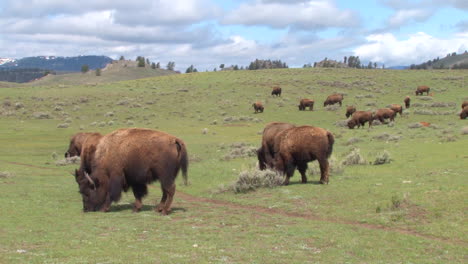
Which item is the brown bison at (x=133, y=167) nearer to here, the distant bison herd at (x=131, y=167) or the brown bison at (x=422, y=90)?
the distant bison herd at (x=131, y=167)

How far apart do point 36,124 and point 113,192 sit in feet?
116

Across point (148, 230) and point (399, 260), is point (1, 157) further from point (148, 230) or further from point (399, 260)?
→ point (399, 260)

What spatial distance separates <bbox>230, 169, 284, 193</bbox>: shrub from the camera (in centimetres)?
1664

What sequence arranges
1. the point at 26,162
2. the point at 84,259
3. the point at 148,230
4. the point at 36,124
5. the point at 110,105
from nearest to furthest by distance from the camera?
the point at 84,259 → the point at 148,230 → the point at 26,162 → the point at 36,124 → the point at 110,105

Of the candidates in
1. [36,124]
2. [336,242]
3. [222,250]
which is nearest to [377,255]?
[336,242]

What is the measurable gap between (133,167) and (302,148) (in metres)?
6.07

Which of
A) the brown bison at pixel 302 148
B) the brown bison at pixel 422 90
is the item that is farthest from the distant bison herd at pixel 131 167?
the brown bison at pixel 422 90

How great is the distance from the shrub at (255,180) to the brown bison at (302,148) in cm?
46

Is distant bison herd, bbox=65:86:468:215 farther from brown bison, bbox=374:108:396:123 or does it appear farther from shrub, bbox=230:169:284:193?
brown bison, bbox=374:108:396:123

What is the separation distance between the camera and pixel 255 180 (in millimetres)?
16844

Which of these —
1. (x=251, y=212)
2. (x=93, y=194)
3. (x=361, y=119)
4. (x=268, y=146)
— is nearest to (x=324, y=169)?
(x=268, y=146)

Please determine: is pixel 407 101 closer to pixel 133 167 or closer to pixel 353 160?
pixel 353 160

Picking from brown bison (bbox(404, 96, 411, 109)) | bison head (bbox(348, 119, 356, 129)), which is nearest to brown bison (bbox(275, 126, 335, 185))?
bison head (bbox(348, 119, 356, 129))

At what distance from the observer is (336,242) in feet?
32.0
